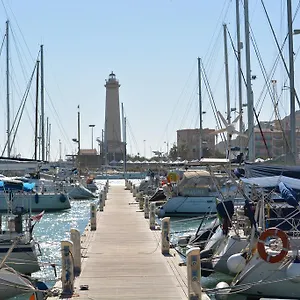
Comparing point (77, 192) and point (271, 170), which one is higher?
point (271, 170)

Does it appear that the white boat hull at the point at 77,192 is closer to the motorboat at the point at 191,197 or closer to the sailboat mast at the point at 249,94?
the motorboat at the point at 191,197

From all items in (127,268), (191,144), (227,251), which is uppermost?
(191,144)

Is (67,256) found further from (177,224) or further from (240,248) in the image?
(177,224)

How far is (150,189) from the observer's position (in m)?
56.6

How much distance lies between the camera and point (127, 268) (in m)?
18.9

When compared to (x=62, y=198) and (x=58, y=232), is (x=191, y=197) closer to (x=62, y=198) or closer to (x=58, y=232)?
(x=58, y=232)

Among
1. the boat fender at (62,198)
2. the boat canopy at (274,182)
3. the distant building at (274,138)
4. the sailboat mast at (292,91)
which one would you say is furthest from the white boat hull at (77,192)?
the boat canopy at (274,182)

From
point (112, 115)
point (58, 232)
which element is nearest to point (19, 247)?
point (58, 232)

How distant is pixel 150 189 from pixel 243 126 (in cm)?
1791

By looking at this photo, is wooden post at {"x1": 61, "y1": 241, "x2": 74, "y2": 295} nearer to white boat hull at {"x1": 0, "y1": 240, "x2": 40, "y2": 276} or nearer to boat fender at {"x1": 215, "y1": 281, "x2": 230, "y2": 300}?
boat fender at {"x1": 215, "y1": 281, "x2": 230, "y2": 300}

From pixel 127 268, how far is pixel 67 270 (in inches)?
128

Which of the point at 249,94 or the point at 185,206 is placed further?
the point at 185,206

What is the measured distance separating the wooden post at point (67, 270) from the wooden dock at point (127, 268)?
0.26m

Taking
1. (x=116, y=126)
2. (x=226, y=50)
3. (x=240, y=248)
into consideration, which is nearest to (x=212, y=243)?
(x=240, y=248)
